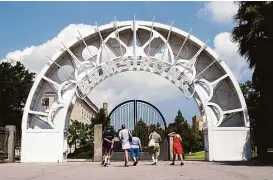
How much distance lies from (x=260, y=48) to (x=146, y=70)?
21.2 ft

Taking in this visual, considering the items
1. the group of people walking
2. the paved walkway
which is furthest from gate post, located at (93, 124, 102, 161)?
the paved walkway

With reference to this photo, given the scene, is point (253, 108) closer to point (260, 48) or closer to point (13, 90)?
point (260, 48)

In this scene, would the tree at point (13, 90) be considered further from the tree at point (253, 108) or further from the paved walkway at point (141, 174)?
the paved walkway at point (141, 174)

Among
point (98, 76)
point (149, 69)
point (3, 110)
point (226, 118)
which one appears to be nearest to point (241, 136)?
point (226, 118)

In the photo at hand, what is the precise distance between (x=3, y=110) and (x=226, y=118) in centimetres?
2556

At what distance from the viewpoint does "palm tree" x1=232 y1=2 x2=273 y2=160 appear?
65.2ft

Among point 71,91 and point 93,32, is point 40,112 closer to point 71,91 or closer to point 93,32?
point 71,91

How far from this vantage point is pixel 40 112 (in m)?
23.1

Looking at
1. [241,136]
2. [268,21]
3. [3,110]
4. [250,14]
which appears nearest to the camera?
[268,21]

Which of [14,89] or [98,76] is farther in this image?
[14,89]

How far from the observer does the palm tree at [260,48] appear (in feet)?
65.2

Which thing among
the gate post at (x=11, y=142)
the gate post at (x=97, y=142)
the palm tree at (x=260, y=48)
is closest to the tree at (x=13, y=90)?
the gate post at (x=11, y=142)

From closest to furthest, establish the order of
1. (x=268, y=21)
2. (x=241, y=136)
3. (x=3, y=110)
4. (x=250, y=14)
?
(x=268, y=21)
(x=250, y=14)
(x=241, y=136)
(x=3, y=110)

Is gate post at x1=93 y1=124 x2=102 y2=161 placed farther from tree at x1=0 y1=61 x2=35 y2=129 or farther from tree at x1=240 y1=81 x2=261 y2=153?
tree at x1=0 y1=61 x2=35 y2=129
